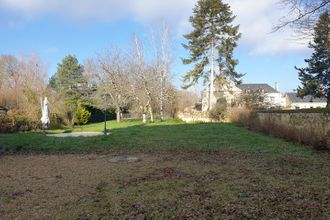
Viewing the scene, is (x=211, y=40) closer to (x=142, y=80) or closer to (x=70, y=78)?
(x=142, y=80)

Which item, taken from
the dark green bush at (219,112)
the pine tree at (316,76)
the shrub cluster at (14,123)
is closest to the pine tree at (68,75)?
the dark green bush at (219,112)

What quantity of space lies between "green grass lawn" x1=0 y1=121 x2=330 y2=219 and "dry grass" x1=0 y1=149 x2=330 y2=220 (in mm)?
12

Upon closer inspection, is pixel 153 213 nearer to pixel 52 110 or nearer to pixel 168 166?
pixel 168 166

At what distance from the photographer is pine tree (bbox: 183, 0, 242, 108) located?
33.3m

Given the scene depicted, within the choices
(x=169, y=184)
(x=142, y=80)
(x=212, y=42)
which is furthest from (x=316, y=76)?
(x=169, y=184)

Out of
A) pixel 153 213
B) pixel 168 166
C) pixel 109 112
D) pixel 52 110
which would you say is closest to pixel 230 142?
pixel 168 166

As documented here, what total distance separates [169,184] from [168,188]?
251 mm

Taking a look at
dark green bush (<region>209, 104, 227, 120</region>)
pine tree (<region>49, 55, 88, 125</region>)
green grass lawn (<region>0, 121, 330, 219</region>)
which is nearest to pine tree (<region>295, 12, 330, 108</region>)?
dark green bush (<region>209, 104, 227, 120</region>)

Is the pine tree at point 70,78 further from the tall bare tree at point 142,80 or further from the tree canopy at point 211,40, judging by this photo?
the tree canopy at point 211,40

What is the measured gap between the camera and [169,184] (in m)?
5.23

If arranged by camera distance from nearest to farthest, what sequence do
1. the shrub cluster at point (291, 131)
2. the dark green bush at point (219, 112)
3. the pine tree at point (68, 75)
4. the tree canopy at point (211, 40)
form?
1. the shrub cluster at point (291, 131)
2. the dark green bush at point (219, 112)
3. the tree canopy at point (211, 40)
4. the pine tree at point (68, 75)

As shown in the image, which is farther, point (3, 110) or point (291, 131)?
point (3, 110)

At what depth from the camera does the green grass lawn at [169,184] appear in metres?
3.91

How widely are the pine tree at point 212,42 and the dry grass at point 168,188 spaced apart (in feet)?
88.8
